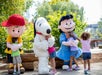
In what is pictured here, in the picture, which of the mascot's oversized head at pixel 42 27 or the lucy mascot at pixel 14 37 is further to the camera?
the lucy mascot at pixel 14 37

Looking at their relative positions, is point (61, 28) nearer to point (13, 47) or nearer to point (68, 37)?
point (68, 37)

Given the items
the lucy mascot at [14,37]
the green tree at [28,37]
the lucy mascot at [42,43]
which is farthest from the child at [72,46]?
the green tree at [28,37]

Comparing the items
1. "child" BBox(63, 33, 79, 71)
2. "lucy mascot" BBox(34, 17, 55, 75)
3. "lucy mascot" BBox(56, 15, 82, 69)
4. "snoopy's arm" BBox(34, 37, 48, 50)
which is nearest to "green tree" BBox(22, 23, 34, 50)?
"lucy mascot" BBox(56, 15, 82, 69)

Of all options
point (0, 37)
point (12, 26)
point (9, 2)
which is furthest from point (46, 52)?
point (9, 2)

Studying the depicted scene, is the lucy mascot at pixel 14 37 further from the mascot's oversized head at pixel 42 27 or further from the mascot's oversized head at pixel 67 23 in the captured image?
the mascot's oversized head at pixel 67 23

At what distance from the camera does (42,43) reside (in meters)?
8.81

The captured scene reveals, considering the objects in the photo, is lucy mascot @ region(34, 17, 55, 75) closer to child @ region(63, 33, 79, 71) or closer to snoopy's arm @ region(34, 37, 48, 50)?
snoopy's arm @ region(34, 37, 48, 50)

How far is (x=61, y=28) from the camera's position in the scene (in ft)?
31.9

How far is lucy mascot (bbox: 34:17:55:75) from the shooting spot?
28.8ft

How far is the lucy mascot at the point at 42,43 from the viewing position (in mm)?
8781

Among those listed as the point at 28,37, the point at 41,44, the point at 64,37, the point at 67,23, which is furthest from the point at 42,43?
the point at 28,37

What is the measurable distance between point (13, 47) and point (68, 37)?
1957 mm

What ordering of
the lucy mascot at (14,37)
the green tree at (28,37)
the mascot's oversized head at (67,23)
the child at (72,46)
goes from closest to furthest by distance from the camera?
the lucy mascot at (14,37) → the child at (72,46) → the mascot's oversized head at (67,23) → the green tree at (28,37)

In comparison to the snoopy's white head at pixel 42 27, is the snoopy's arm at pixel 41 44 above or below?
below
